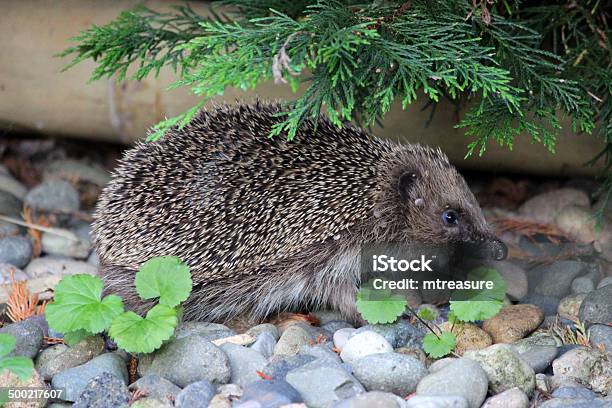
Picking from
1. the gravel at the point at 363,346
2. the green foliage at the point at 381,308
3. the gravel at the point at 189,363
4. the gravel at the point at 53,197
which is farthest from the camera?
the gravel at the point at 53,197

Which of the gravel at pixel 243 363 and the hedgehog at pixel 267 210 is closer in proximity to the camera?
the gravel at pixel 243 363

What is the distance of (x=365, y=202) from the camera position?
4531 mm

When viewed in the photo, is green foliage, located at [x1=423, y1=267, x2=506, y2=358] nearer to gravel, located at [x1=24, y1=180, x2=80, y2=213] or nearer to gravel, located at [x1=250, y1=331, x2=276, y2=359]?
gravel, located at [x1=250, y1=331, x2=276, y2=359]

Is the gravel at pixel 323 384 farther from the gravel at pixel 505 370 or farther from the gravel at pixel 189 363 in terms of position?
the gravel at pixel 505 370

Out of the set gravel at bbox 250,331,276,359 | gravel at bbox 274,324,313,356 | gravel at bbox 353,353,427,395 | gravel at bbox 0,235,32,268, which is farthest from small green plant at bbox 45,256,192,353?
gravel at bbox 0,235,32,268

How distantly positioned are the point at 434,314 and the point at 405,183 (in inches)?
31.4

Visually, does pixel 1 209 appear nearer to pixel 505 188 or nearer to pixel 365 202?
pixel 365 202

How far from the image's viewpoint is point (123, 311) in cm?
381

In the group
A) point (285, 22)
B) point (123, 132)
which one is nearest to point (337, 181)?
point (285, 22)

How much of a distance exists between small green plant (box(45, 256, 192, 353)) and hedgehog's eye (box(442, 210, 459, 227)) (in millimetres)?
1581

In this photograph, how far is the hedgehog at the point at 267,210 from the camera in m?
4.33

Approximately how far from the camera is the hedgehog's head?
4574 millimetres

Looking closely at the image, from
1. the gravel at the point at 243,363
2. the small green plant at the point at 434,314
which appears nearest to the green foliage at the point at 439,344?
the small green plant at the point at 434,314

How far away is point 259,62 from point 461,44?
1.17 m
